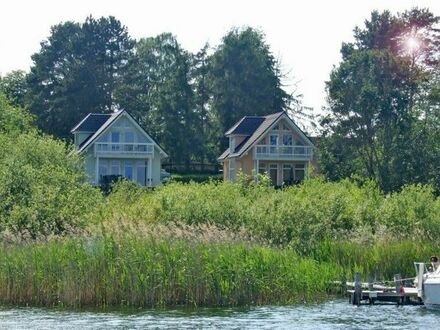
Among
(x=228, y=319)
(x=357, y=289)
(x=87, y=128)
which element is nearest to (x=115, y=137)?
(x=87, y=128)

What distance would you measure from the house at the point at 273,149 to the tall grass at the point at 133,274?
166ft

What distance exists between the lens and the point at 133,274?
2833 centimetres

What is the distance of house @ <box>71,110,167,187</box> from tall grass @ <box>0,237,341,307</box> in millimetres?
50274

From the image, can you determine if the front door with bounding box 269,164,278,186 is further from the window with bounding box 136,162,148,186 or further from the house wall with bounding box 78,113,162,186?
the window with bounding box 136,162,148,186

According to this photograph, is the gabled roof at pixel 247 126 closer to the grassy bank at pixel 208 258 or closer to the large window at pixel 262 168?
the large window at pixel 262 168

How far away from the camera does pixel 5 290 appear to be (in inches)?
1131

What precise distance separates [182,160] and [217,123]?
467 centimetres

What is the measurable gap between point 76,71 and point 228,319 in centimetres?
7434

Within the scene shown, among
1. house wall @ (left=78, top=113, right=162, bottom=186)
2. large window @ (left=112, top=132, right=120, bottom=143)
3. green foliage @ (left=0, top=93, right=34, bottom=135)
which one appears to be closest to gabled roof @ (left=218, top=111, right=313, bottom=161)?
house wall @ (left=78, top=113, right=162, bottom=186)

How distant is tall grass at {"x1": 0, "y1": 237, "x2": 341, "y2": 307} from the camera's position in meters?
28.3

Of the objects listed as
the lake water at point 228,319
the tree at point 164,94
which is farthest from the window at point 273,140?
the lake water at point 228,319

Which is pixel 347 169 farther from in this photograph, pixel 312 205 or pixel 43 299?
pixel 43 299

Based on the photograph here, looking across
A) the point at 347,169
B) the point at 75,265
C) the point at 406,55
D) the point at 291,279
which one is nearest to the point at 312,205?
the point at 291,279

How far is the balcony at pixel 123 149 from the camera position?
80562 millimetres
